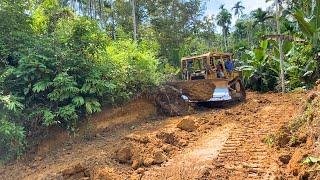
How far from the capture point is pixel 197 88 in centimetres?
1193

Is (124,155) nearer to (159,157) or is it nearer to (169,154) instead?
(159,157)

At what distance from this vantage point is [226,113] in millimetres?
10906

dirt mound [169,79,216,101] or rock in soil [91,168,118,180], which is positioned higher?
dirt mound [169,79,216,101]

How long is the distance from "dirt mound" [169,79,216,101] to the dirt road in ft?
6.84

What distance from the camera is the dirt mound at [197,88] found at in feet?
38.7

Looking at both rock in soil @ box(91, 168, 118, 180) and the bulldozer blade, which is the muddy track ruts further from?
the bulldozer blade

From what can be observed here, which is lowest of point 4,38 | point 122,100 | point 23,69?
point 122,100

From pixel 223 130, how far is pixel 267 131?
3.67 ft

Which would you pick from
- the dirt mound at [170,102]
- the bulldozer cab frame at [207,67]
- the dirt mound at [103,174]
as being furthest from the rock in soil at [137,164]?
the bulldozer cab frame at [207,67]

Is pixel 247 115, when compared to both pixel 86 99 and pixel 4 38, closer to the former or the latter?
pixel 86 99

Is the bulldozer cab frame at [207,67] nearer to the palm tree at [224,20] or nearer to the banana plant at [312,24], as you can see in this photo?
the banana plant at [312,24]

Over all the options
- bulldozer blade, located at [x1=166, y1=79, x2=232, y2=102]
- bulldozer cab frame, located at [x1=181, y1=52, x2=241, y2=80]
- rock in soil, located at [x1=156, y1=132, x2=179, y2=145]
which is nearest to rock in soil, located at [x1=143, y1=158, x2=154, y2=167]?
rock in soil, located at [x1=156, y1=132, x2=179, y2=145]

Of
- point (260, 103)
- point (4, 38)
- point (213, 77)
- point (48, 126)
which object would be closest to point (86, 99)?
point (48, 126)

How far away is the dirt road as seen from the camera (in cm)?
626
